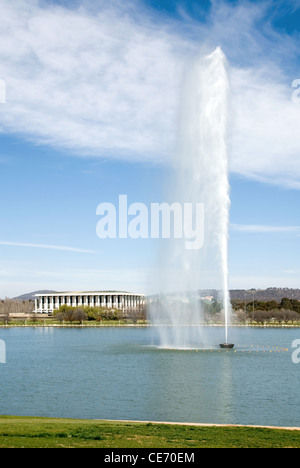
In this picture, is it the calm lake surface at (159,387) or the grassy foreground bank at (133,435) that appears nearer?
the grassy foreground bank at (133,435)

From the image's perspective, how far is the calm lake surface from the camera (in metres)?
27.2

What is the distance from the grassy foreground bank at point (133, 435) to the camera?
17.2m

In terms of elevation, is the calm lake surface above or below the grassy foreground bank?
below

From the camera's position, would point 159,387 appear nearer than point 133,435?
No

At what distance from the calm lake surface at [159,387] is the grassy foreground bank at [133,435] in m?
4.84

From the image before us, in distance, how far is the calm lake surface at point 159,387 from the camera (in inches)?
1071

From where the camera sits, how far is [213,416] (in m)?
26.4

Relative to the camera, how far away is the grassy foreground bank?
17.2 meters

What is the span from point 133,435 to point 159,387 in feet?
53.3

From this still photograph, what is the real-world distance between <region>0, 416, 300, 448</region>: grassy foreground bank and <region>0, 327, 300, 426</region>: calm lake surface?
484 cm

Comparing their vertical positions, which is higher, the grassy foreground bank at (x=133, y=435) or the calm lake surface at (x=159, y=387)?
the grassy foreground bank at (x=133, y=435)

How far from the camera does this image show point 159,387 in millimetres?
34812

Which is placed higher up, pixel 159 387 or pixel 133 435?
pixel 133 435

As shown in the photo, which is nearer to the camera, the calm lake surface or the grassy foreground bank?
the grassy foreground bank
